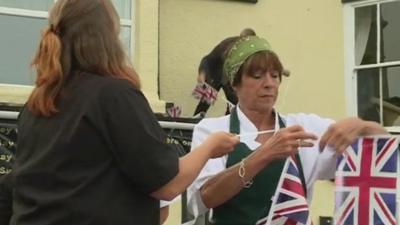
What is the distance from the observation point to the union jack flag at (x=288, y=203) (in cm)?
293

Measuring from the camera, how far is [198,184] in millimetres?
2990

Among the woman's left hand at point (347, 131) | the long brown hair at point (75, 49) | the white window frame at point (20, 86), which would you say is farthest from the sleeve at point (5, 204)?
the white window frame at point (20, 86)

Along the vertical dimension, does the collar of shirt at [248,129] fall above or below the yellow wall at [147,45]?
below

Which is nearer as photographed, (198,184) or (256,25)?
(198,184)

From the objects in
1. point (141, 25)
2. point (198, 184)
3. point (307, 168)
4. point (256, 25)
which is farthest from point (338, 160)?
point (256, 25)

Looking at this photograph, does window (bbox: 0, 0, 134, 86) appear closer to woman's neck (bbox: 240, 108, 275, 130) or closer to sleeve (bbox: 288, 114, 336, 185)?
woman's neck (bbox: 240, 108, 275, 130)

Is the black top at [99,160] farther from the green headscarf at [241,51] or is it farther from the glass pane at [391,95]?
the glass pane at [391,95]

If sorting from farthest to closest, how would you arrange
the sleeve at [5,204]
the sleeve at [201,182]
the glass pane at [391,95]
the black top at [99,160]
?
the glass pane at [391,95] < the sleeve at [201,182] < the sleeve at [5,204] < the black top at [99,160]

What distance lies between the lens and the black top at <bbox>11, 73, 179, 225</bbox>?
236cm

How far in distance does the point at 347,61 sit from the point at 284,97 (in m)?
0.75

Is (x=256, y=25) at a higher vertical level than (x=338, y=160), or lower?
higher

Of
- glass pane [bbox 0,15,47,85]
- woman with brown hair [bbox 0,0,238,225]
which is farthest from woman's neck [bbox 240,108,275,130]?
glass pane [bbox 0,15,47,85]

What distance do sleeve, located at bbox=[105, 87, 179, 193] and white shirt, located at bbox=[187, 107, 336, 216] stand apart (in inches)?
23.1

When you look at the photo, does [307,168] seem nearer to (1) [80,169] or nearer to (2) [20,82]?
(1) [80,169]
